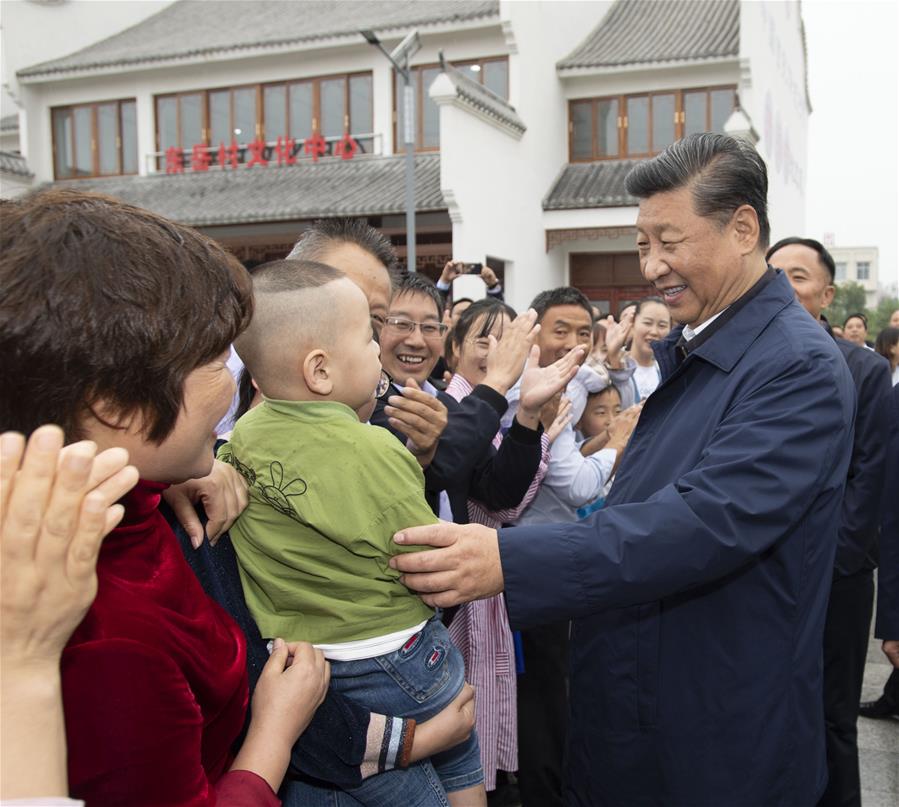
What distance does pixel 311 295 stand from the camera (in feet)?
5.46

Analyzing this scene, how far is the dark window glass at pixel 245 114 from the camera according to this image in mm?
16250

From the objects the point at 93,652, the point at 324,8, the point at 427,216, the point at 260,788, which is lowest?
the point at 260,788

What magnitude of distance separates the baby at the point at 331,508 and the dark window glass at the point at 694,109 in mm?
14551

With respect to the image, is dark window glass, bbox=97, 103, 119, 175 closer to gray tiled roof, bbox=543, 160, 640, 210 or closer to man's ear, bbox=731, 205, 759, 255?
gray tiled roof, bbox=543, 160, 640, 210

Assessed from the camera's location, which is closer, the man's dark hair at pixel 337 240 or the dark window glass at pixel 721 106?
the man's dark hair at pixel 337 240

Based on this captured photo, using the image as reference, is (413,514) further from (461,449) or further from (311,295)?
(461,449)

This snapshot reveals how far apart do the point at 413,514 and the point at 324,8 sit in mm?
18373

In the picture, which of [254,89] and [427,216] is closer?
[427,216]

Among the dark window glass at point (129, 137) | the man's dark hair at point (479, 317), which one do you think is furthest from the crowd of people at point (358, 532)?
the dark window glass at point (129, 137)

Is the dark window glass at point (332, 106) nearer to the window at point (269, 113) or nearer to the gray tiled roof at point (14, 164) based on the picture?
the window at point (269, 113)

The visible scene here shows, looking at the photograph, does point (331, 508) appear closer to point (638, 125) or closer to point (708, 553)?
point (708, 553)

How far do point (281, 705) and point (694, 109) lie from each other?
1536cm

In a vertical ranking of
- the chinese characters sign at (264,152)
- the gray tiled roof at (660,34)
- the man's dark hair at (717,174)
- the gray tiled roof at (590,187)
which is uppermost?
the gray tiled roof at (660,34)

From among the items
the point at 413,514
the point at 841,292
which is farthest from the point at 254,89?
the point at 841,292
